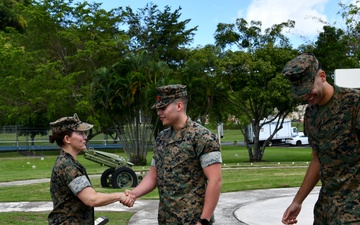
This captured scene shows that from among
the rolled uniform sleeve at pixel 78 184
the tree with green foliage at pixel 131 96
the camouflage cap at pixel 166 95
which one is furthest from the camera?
the tree with green foliage at pixel 131 96

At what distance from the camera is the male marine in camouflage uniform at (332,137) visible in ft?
12.7

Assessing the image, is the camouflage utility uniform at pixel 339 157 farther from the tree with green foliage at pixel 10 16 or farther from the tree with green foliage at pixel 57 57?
the tree with green foliage at pixel 10 16

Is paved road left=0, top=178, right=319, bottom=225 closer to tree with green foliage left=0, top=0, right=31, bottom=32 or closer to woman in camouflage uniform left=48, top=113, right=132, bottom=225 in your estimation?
woman in camouflage uniform left=48, top=113, right=132, bottom=225

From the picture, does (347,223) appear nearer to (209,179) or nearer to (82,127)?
(209,179)

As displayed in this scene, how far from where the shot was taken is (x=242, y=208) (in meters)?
12.1

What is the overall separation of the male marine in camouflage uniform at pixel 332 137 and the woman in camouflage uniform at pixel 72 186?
1730 millimetres

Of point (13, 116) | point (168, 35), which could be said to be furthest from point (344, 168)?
point (168, 35)

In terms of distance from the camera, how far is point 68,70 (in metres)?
41.6

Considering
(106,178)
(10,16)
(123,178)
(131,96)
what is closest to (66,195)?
(123,178)

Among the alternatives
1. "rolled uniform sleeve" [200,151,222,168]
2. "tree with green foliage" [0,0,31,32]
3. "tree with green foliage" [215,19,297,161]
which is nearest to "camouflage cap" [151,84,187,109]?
"rolled uniform sleeve" [200,151,222,168]

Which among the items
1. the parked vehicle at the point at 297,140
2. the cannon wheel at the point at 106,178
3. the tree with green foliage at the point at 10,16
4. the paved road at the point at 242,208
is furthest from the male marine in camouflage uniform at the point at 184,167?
the parked vehicle at the point at 297,140

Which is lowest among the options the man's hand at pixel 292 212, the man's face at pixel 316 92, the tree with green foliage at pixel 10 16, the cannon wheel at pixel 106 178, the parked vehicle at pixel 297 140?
the parked vehicle at pixel 297 140

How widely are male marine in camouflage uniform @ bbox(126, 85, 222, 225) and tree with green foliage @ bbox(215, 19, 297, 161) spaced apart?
25929mm

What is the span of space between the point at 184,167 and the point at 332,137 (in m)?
1.14
